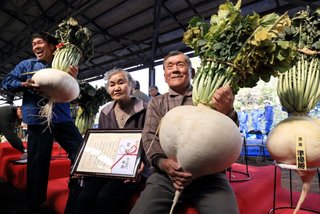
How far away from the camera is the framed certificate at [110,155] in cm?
135

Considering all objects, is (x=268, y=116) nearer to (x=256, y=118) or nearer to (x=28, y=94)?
(x=256, y=118)

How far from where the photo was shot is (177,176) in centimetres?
99

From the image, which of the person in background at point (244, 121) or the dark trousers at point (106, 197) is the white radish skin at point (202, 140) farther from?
the person in background at point (244, 121)

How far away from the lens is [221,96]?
3.34 ft

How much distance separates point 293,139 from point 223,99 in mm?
338

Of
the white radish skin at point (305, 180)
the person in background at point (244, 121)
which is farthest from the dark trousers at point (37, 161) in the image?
the person in background at point (244, 121)

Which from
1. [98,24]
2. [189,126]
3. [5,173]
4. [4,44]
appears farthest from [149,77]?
[189,126]

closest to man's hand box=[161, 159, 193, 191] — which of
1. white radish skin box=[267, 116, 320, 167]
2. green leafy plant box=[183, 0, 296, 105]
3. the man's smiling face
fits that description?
green leafy plant box=[183, 0, 296, 105]

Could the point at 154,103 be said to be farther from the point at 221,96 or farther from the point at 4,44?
the point at 4,44

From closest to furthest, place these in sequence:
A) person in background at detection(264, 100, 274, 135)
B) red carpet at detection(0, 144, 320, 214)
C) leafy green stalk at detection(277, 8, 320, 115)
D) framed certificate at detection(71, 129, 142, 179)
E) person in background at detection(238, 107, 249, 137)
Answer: leafy green stalk at detection(277, 8, 320, 115), framed certificate at detection(71, 129, 142, 179), red carpet at detection(0, 144, 320, 214), person in background at detection(264, 100, 274, 135), person in background at detection(238, 107, 249, 137)

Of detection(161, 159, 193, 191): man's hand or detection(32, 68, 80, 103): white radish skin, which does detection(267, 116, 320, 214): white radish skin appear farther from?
detection(32, 68, 80, 103): white radish skin

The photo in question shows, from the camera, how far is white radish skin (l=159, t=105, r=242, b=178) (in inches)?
34.7

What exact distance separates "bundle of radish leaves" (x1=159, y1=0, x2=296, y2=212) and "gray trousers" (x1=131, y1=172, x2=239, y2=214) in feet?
0.50

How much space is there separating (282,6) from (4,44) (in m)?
9.63
